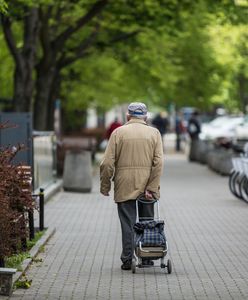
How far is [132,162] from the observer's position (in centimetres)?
1249

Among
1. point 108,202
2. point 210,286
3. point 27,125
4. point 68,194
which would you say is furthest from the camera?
point 68,194

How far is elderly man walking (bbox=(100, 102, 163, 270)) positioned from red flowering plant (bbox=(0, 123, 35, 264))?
0.89m

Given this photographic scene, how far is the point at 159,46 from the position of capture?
42594 millimetres

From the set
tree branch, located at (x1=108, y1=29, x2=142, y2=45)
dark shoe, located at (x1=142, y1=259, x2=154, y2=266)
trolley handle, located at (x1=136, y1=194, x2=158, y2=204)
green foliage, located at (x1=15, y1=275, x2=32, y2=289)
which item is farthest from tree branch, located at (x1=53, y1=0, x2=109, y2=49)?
green foliage, located at (x1=15, y1=275, x2=32, y2=289)

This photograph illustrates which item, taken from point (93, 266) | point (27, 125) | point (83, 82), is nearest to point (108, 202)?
point (27, 125)

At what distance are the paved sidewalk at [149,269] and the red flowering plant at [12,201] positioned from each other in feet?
1.63

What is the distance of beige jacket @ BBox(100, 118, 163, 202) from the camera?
12.4 m

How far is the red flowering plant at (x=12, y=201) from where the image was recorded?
11.3m

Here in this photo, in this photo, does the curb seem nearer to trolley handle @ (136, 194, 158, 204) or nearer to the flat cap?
trolley handle @ (136, 194, 158, 204)

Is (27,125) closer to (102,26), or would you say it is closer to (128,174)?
(128,174)

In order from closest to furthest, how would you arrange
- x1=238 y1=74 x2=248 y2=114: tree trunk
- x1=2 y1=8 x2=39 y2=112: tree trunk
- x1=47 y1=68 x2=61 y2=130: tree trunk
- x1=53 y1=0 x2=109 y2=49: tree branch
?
x1=2 y1=8 x2=39 y2=112: tree trunk < x1=53 y1=0 x2=109 y2=49: tree branch < x1=47 y1=68 x2=61 y2=130: tree trunk < x1=238 y1=74 x2=248 y2=114: tree trunk

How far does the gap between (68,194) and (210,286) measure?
570 inches

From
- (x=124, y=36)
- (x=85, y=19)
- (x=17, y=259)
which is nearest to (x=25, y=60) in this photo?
(x=85, y=19)

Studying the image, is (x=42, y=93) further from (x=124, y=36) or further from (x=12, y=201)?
(x=12, y=201)
